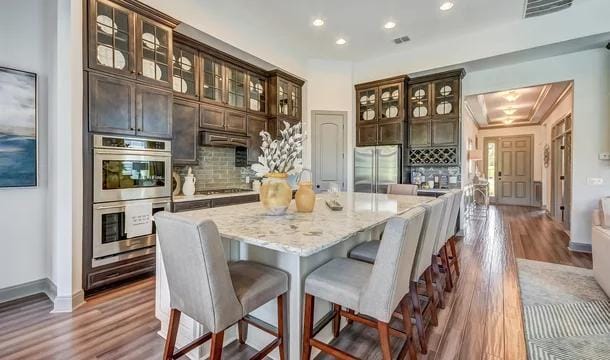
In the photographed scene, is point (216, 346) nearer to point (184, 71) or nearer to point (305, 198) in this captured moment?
point (305, 198)

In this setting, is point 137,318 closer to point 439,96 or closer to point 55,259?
point 55,259

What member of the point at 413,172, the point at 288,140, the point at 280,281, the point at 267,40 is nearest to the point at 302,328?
the point at 280,281

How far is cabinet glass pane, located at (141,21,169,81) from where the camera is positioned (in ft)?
10.3

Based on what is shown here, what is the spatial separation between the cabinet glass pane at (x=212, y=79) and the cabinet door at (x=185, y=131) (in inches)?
12.4

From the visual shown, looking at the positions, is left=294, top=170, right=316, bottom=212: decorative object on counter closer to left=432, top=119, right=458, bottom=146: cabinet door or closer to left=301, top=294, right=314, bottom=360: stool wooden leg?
left=301, top=294, right=314, bottom=360: stool wooden leg

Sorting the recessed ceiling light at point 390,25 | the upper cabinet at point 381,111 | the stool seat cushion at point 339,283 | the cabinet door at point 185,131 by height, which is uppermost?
the recessed ceiling light at point 390,25

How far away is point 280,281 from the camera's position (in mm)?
1615

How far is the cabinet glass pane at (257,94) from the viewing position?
4816 millimetres

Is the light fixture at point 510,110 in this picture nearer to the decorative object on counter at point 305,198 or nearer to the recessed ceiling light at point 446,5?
the recessed ceiling light at point 446,5

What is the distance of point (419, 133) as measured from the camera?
5.38 metres

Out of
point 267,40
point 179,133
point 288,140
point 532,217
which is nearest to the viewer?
point 288,140

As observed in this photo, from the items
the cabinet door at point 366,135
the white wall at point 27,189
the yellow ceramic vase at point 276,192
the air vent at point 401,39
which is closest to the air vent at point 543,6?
the air vent at point 401,39

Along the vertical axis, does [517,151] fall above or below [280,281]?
above

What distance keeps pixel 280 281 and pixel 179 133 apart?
112 inches
